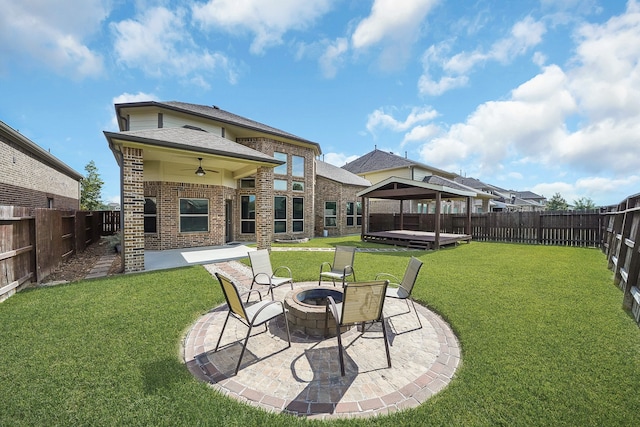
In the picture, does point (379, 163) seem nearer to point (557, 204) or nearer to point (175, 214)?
point (175, 214)

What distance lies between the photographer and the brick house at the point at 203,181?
23.4 feet

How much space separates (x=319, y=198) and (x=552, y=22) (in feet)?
46.8

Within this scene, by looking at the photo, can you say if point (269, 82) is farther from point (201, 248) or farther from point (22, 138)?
point (22, 138)

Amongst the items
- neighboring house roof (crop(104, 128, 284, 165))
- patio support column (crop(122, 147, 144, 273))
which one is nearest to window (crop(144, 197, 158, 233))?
neighboring house roof (crop(104, 128, 284, 165))

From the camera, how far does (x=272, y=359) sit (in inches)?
127

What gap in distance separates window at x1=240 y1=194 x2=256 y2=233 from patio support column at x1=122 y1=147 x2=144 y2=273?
23.5ft

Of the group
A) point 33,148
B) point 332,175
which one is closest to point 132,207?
point 33,148

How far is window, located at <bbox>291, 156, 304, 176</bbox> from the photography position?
16.2 m

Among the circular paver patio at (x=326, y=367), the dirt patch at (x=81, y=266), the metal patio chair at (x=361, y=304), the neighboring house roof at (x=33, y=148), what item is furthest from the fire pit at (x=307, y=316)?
the neighboring house roof at (x=33, y=148)

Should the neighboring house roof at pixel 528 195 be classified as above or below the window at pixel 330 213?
above

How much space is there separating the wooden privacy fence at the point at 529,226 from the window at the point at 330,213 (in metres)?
5.23

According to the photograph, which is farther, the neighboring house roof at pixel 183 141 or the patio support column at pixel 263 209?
the patio support column at pixel 263 209

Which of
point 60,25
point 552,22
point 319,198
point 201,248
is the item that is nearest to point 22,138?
point 60,25

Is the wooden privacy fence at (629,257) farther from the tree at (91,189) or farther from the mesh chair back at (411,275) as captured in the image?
the tree at (91,189)
